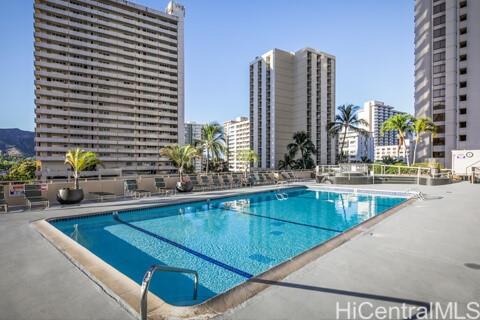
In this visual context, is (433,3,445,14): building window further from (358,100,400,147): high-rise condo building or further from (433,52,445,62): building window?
(358,100,400,147): high-rise condo building

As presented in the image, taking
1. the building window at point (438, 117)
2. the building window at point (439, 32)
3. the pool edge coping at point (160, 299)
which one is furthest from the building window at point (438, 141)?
the pool edge coping at point (160, 299)

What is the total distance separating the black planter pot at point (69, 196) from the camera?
11.3m

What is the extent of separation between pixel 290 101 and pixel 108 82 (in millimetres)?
46817

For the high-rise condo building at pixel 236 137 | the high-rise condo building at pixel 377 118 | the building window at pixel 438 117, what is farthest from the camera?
the high-rise condo building at pixel 377 118

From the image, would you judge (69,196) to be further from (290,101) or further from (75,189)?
(290,101)

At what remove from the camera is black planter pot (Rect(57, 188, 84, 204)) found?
1129 centimetres

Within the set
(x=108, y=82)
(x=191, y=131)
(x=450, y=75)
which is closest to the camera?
(x=450, y=75)

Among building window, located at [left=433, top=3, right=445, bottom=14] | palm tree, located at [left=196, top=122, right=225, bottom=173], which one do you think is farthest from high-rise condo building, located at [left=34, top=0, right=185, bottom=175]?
building window, located at [left=433, top=3, right=445, bottom=14]

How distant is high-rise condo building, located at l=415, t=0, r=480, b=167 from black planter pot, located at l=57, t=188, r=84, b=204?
1850 inches

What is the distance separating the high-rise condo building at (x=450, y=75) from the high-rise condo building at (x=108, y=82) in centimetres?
5647

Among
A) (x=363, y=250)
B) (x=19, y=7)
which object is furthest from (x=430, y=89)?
(x=19, y=7)

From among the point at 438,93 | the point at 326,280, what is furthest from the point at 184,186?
the point at 438,93

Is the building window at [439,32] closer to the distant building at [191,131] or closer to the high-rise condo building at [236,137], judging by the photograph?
the high-rise condo building at [236,137]

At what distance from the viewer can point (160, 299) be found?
3283 mm
